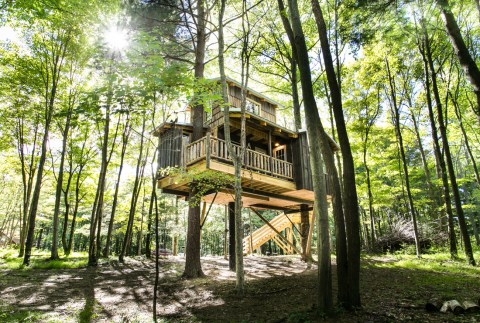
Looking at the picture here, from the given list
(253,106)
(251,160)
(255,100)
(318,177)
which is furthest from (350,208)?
(255,100)

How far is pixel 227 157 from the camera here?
10.1 metres

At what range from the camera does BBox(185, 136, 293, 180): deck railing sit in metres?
9.63

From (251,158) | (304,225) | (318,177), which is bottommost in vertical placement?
(304,225)

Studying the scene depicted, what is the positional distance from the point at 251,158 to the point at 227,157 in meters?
1.22

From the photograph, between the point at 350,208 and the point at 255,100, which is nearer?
the point at 350,208

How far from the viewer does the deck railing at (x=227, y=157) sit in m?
9.63

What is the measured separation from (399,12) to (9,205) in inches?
1692

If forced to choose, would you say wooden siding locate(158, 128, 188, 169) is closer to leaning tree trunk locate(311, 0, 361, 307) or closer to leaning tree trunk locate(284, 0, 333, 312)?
leaning tree trunk locate(284, 0, 333, 312)

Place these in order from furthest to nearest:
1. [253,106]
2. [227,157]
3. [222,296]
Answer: [253,106] → [227,157] → [222,296]

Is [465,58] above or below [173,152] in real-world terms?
above

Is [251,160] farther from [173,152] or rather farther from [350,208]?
[350,208]

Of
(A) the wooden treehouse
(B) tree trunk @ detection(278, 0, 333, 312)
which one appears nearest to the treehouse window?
(A) the wooden treehouse

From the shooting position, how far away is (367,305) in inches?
225

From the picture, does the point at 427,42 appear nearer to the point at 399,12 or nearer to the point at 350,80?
the point at 350,80
